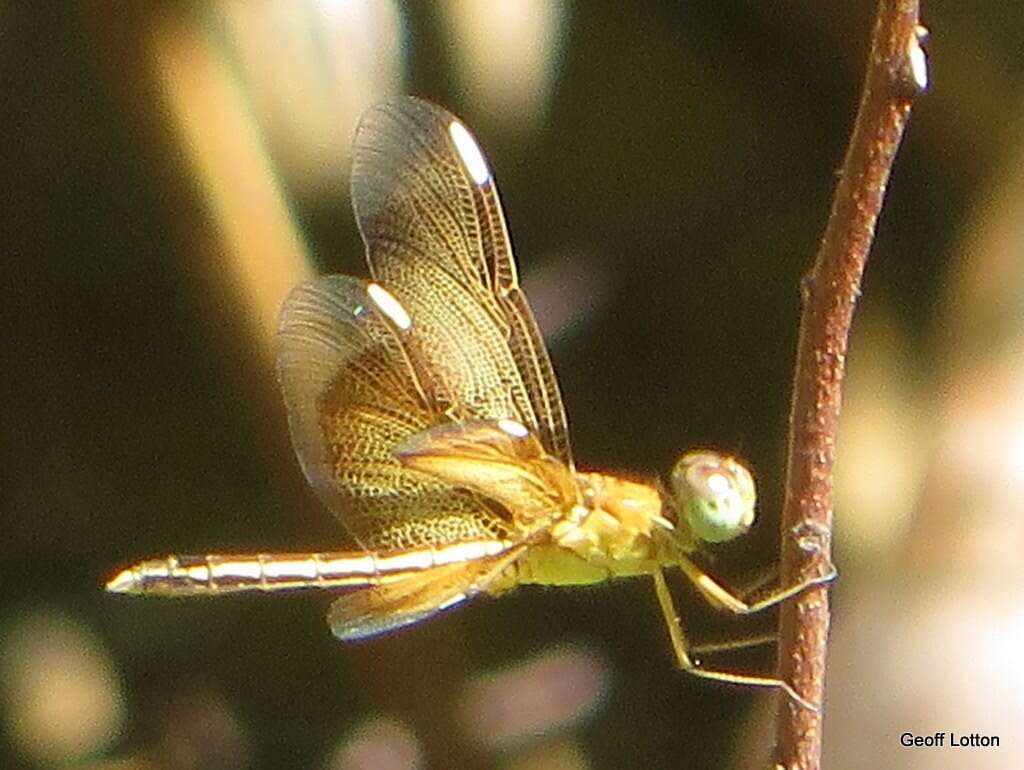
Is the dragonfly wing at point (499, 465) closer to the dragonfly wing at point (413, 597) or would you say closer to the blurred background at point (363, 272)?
the dragonfly wing at point (413, 597)

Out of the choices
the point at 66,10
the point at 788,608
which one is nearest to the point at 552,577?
the point at 788,608

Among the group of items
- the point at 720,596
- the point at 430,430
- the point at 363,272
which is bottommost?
the point at 720,596

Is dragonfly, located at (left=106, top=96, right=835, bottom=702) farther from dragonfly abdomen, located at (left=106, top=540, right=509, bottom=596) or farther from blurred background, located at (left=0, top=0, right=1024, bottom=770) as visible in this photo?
blurred background, located at (left=0, top=0, right=1024, bottom=770)

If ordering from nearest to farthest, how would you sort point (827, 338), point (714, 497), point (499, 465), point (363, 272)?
point (827, 338) → point (714, 497) → point (499, 465) → point (363, 272)

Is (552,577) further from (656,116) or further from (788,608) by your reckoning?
(656,116)

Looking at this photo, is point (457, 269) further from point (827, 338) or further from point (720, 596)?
point (827, 338)

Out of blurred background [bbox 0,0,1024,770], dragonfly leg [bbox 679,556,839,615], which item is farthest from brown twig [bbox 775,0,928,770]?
blurred background [bbox 0,0,1024,770]

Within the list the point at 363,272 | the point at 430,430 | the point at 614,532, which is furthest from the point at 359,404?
the point at 363,272
